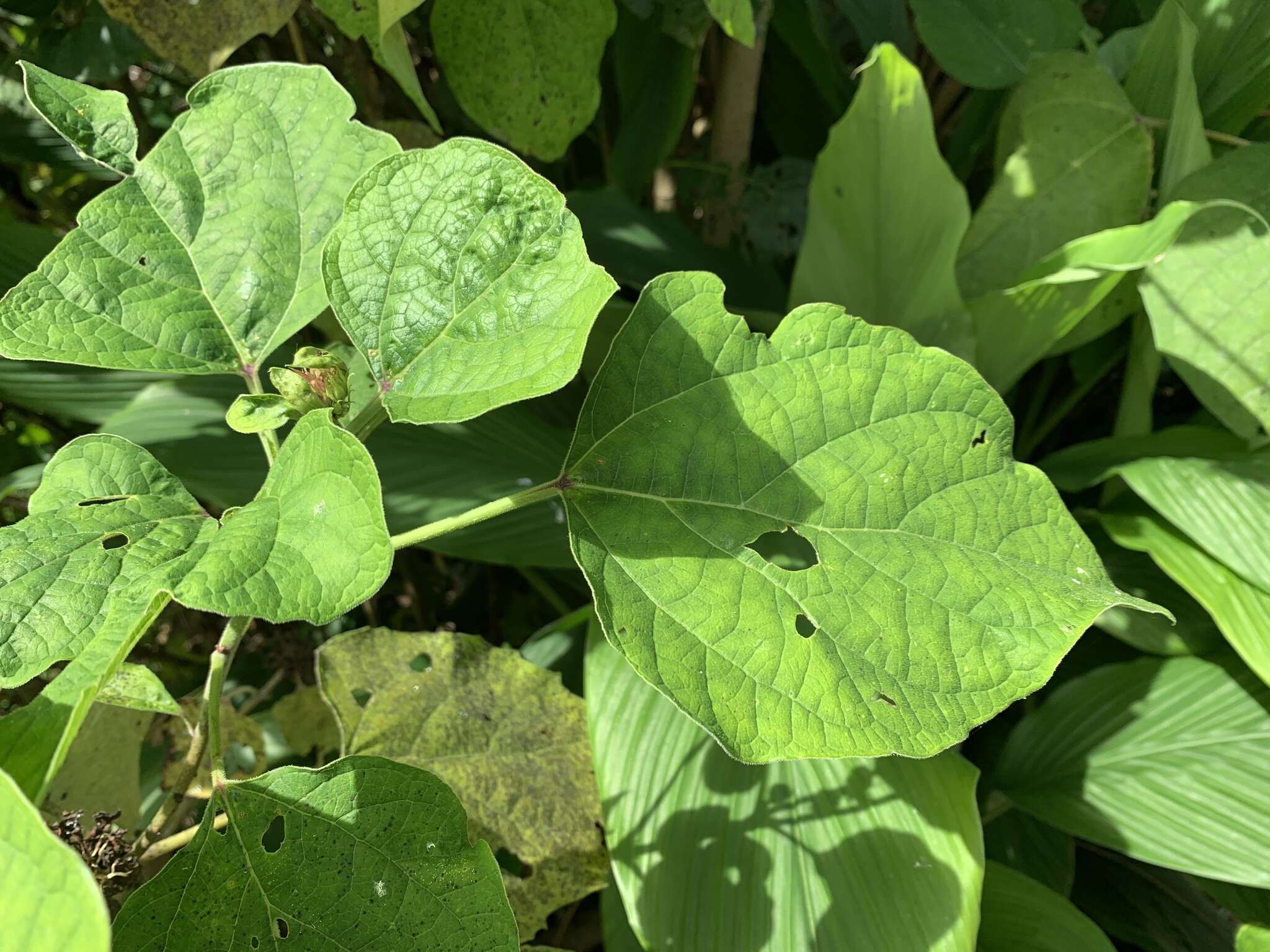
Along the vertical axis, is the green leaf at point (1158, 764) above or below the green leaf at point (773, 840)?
below

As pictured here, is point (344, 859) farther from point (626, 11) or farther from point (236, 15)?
point (626, 11)

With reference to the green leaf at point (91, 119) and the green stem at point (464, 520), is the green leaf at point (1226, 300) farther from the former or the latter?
the green leaf at point (91, 119)

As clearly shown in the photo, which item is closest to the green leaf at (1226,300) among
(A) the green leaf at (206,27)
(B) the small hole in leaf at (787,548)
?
(B) the small hole in leaf at (787,548)

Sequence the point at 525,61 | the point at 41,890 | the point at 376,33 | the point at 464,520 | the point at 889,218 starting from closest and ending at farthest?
1. the point at 41,890
2. the point at 464,520
3. the point at 376,33
4. the point at 525,61
5. the point at 889,218

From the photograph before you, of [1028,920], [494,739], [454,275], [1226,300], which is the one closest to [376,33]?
[454,275]

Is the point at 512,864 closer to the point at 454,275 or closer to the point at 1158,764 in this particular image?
the point at 454,275

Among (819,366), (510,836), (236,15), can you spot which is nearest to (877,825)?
(510,836)

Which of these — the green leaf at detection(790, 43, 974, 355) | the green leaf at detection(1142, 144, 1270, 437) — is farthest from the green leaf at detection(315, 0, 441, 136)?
the green leaf at detection(1142, 144, 1270, 437)
